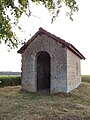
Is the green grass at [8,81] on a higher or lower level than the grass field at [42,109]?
higher

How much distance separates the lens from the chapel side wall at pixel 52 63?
19.4 metres

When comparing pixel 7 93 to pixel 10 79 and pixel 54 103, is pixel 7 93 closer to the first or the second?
pixel 54 103

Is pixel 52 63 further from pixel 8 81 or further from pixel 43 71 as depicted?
pixel 8 81

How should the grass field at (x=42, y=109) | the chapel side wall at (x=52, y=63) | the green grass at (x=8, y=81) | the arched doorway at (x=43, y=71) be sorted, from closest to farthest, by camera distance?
the grass field at (x=42, y=109) → the chapel side wall at (x=52, y=63) → the arched doorway at (x=43, y=71) → the green grass at (x=8, y=81)

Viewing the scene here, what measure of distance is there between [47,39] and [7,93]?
5009mm

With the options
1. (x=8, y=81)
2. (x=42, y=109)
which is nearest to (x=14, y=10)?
(x=42, y=109)

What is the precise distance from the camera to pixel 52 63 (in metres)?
19.8

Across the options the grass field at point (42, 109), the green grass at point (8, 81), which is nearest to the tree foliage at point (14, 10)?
the grass field at point (42, 109)

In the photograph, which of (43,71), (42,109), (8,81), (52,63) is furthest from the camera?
(8,81)

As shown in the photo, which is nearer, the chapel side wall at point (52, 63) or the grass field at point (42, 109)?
the grass field at point (42, 109)

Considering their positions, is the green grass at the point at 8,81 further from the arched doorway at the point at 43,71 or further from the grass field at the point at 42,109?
the grass field at the point at 42,109

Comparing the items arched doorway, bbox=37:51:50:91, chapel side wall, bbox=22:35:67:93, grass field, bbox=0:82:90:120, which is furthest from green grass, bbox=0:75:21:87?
grass field, bbox=0:82:90:120

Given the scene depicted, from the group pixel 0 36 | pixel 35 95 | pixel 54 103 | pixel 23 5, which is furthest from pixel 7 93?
pixel 23 5

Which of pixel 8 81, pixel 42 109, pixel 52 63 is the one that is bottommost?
pixel 42 109
